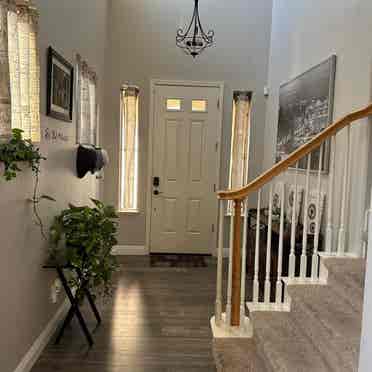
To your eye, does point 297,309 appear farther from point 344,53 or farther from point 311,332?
point 344,53

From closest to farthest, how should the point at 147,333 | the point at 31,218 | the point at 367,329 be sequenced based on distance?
the point at 367,329
the point at 31,218
the point at 147,333

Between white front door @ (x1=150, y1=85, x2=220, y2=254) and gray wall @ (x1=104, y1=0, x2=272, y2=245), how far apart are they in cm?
18

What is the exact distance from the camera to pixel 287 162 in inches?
106

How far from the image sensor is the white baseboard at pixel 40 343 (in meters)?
2.59

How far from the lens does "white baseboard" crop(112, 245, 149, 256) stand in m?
5.74

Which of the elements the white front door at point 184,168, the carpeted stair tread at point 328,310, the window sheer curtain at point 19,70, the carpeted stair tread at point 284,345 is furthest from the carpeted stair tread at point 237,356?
the white front door at point 184,168

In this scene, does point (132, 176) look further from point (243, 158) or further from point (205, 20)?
point (205, 20)

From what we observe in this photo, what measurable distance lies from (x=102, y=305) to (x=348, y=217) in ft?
7.64

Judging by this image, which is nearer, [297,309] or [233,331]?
[297,309]

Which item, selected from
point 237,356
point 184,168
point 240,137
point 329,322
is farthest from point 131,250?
point 329,322

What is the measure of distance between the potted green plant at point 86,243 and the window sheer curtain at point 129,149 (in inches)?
99.3

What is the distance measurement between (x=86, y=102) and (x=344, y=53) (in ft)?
8.00

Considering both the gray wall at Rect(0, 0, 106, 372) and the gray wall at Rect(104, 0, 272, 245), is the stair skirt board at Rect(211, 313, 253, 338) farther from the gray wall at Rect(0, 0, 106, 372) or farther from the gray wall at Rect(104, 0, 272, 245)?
the gray wall at Rect(104, 0, 272, 245)

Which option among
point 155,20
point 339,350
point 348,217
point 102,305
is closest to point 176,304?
point 102,305
